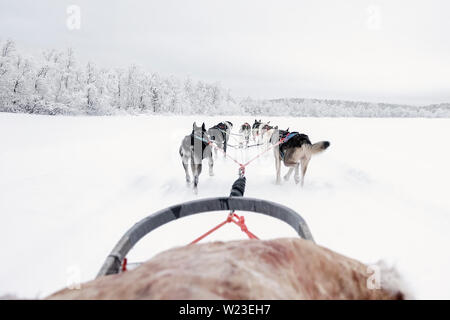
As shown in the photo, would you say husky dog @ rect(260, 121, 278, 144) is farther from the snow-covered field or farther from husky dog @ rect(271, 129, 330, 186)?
husky dog @ rect(271, 129, 330, 186)

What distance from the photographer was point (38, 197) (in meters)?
3.86

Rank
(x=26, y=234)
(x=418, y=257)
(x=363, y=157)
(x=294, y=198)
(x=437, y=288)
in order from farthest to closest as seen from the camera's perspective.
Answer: (x=363, y=157) → (x=294, y=198) → (x=26, y=234) → (x=418, y=257) → (x=437, y=288)

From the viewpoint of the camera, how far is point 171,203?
422cm

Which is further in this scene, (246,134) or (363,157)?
(246,134)

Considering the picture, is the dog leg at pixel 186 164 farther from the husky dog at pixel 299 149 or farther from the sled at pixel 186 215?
the sled at pixel 186 215

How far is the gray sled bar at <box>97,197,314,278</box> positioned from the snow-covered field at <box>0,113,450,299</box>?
41 centimetres

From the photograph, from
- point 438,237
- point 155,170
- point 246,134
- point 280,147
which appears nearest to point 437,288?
point 438,237

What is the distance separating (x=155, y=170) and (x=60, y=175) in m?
2.05

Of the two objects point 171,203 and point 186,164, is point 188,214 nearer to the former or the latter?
point 171,203

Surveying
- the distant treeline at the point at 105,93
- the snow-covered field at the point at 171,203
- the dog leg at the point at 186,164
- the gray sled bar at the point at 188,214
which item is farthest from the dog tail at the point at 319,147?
the distant treeline at the point at 105,93

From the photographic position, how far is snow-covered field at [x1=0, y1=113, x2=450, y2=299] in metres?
2.44

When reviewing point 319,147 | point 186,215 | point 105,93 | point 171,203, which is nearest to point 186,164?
point 171,203

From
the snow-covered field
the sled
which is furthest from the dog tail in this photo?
the sled
